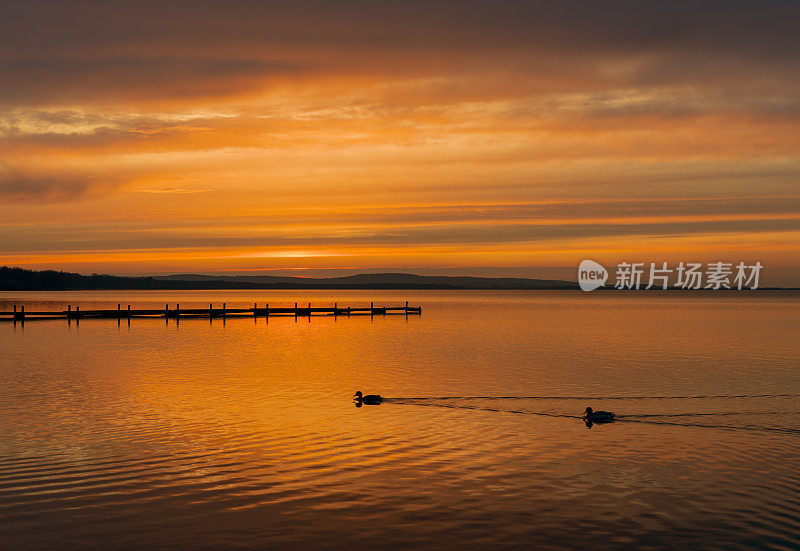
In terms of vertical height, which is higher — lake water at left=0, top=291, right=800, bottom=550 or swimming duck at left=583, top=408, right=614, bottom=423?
swimming duck at left=583, top=408, right=614, bottom=423

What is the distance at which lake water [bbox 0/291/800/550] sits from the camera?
12656 mm

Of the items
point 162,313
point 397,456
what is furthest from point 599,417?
point 162,313

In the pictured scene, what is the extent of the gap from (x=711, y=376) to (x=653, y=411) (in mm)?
11976

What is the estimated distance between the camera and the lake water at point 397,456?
498 inches

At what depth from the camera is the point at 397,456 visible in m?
18.0

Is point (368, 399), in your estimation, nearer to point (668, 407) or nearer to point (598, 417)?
point (598, 417)

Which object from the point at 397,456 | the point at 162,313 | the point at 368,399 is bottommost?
the point at 397,456

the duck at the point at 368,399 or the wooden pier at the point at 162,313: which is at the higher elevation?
the wooden pier at the point at 162,313

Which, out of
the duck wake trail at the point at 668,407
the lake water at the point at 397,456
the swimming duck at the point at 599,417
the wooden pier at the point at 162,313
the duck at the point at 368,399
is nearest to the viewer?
the lake water at the point at 397,456

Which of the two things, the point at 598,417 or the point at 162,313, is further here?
the point at 162,313

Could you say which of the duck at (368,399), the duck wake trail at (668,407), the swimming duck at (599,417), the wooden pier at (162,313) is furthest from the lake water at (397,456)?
the wooden pier at (162,313)

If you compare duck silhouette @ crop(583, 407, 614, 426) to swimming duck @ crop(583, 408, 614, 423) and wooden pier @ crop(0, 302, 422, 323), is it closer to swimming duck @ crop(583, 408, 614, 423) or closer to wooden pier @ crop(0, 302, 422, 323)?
swimming duck @ crop(583, 408, 614, 423)

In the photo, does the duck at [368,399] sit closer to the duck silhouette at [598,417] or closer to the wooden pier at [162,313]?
the duck silhouette at [598,417]

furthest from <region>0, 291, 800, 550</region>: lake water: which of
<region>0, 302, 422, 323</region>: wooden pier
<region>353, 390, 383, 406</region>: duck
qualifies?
<region>0, 302, 422, 323</region>: wooden pier
